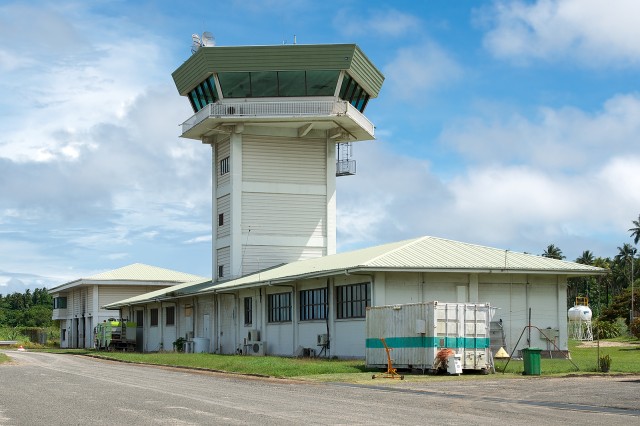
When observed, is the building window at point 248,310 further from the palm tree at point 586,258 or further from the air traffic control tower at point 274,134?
the palm tree at point 586,258

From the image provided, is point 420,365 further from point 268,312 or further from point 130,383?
point 268,312

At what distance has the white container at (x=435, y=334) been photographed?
28484 mm

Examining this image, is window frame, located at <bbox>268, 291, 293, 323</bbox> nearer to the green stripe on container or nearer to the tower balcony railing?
the tower balcony railing

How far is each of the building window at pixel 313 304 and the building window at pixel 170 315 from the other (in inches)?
766

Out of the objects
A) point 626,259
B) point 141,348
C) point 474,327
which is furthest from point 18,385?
point 626,259

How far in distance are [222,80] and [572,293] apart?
96128 millimetres

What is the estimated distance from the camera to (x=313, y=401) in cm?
1875

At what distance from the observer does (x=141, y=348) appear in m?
65.9

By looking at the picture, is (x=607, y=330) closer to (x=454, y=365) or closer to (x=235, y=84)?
(x=235, y=84)

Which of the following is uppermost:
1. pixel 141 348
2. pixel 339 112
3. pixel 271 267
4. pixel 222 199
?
pixel 339 112

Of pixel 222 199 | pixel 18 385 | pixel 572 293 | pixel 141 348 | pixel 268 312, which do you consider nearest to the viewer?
pixel 18 385

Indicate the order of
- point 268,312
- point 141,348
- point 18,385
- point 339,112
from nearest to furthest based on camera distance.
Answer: point 18,385 → point 268,312 → point 339,112 → point 141,348

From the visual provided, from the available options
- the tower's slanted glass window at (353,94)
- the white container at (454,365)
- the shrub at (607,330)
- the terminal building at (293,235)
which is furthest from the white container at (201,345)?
the shrub at (607,330)

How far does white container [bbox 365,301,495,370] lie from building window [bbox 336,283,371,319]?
6.12 metres
